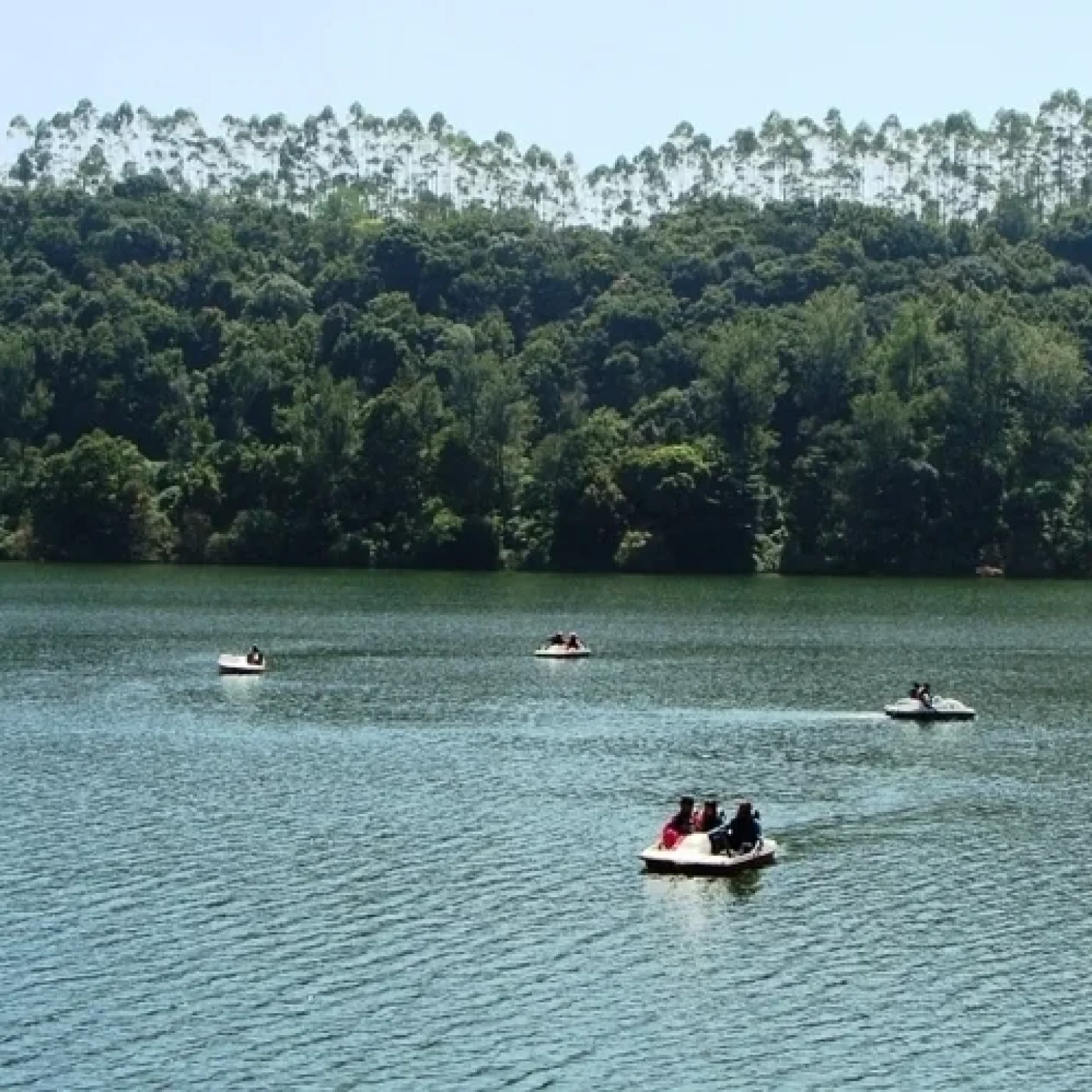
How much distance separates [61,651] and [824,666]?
3841 cm

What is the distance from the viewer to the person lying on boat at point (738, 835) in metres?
57.4

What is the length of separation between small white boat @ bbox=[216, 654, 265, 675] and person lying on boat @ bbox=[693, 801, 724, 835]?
48.5 m

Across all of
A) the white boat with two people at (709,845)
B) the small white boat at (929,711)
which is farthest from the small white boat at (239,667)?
the white boat with two people at (709,845)

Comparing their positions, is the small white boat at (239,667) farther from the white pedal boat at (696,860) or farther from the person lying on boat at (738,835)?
the person lying on boat at (738,835)

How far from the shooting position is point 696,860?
56812 millimetres

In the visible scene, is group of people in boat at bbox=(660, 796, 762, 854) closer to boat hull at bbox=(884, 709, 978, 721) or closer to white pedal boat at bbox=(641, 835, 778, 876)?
white pedal boat at bbox=(641, 835, 778, 876)

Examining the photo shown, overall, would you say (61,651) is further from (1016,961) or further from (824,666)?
(1016,961)

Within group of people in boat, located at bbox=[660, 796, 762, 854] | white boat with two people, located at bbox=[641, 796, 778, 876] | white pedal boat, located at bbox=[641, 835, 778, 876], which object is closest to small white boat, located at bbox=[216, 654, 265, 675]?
white boat with two people, located at bbox=[641, 796, 778, 876]

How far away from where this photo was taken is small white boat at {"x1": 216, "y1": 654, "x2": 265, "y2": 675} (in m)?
104

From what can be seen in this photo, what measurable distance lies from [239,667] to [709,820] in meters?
49.2

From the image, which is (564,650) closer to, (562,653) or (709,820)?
(562,653)

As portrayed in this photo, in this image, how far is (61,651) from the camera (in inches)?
4508

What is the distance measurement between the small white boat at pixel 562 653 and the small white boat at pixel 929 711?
2611cm

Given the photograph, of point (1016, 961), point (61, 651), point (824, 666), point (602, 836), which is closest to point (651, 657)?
point (824, 666)
